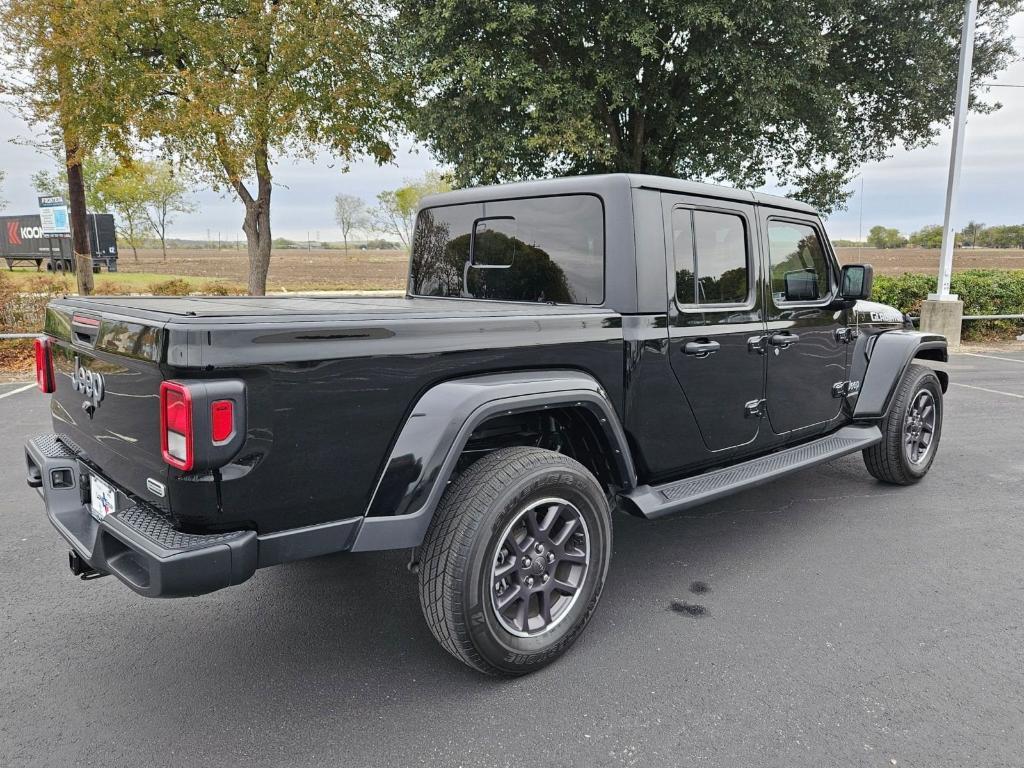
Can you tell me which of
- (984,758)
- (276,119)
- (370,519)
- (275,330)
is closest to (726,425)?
(984,758)

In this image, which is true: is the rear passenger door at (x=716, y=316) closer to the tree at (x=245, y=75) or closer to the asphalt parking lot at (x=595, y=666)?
the asphalt parking lot at (x=595, y=666)

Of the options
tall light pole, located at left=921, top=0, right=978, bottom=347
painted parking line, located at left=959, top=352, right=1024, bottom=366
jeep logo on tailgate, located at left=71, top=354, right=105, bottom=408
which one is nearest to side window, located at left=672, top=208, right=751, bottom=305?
jeep logo on tailgate, located at left=71, top=354, right=105, bottom=408

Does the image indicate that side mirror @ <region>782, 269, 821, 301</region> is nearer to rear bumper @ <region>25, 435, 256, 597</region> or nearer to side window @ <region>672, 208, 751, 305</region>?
side window @ <region>672, 208, 751, 305</region>

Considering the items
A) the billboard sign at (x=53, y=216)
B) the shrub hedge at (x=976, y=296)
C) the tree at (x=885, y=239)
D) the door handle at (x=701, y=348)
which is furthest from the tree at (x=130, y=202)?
the tree at (x=885, y=239)

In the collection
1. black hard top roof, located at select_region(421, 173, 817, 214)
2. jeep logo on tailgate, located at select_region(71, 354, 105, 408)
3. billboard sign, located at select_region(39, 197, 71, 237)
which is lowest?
jeep logo on tailgate, located at select_region(71, 354, 105, 408)

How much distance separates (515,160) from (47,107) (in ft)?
28.5

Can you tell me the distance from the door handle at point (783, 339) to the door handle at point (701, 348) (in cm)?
51

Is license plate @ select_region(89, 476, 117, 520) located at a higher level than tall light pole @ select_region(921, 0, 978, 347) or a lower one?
lower

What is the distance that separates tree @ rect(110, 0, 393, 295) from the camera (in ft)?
42.7

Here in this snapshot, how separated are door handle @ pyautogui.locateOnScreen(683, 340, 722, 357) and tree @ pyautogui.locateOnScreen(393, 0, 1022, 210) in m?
9.54

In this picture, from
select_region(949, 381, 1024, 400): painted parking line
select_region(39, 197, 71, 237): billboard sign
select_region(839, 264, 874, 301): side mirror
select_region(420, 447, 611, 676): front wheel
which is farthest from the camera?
select_region(39, 197, 71, 237): billboard sign

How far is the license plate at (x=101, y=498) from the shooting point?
2495 mm

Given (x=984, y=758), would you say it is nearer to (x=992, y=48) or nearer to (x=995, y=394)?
(x=995, y=394)

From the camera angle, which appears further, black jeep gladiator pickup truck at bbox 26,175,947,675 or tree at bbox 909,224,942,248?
tree at bbox 909,224,942,248
